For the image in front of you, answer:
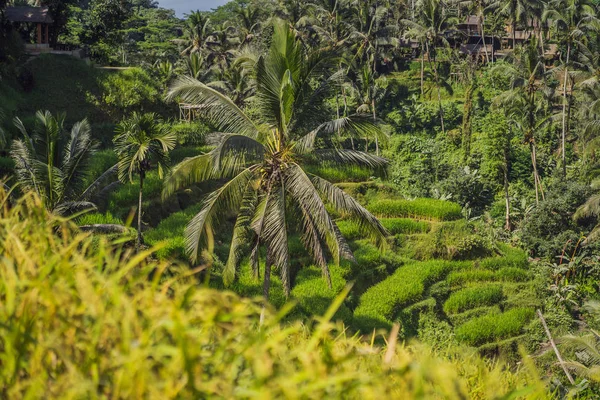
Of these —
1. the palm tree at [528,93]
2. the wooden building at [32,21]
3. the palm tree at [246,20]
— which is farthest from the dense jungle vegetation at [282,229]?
the palm tree at [246,20]

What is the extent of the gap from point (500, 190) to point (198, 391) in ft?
96.1

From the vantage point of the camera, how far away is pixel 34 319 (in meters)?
1.96

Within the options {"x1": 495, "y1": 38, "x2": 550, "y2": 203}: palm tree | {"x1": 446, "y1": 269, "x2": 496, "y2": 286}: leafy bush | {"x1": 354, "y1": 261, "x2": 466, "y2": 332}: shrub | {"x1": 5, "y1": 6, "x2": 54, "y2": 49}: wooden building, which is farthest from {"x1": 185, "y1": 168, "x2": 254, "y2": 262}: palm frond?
{"x1": 495, "y1": 38, "x2": 550, "y2": 203}: palm tree

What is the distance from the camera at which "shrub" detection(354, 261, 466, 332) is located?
47.6 ft

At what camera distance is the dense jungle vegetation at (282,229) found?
6.36 ft

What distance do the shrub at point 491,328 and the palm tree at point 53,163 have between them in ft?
32.8

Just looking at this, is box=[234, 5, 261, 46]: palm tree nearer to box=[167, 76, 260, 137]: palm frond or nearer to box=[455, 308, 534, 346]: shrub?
box=[455, 308, 534, 346]: shrub

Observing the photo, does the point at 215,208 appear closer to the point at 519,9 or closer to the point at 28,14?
the point at 28,14

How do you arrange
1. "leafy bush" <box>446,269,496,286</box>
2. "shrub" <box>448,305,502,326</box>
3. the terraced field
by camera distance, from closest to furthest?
the terraced field
"shrub" <box>448,305,502,326</box>
"leafy bush" <box>446,269,496,286</box>

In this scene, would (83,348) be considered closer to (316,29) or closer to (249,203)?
(249,203)

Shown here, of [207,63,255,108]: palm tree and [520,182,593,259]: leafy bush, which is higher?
[207,63,255,108]: palm tree

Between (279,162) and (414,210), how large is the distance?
35.7ft

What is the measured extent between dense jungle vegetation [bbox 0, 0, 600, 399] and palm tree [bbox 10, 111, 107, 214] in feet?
0.16

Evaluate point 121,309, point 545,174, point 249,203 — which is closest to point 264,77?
point 249,203
